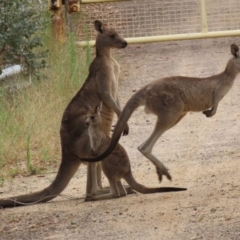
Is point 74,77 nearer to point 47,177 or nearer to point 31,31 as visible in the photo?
point 31,31

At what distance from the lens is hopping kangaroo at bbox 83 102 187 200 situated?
8172mm

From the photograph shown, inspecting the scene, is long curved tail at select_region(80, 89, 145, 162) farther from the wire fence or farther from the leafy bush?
the wire fence

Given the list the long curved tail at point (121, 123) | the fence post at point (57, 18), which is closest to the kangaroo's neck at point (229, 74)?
the long curved tail at point (121, 123)

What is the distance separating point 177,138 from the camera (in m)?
10.9

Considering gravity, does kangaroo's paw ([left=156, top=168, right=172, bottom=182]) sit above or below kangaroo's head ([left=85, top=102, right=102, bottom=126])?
below

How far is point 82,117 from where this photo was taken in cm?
854

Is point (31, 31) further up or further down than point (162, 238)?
further up

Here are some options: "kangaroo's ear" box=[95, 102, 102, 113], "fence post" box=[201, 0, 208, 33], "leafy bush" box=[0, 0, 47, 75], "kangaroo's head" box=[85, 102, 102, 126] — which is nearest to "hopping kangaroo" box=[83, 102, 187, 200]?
"kangaroo's head" box=[85, 102, 102, 126]

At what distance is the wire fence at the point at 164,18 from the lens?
642 inches

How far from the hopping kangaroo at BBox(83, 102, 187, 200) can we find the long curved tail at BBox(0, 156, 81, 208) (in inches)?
10.4

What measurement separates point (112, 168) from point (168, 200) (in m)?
0.63

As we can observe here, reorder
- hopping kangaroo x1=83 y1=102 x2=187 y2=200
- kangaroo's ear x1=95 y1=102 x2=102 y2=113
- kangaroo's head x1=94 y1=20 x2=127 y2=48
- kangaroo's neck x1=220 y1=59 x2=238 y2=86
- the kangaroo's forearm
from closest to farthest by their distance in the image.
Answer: hopping kangaroo x1=83 y1=102 x2=187 y2=200
kangaroo's ear x1=95 y1=102 x2=102 y2=113
the kangaroo's forearm
kangaroo's neck x1=220 y1=59 x2=238 y2=86
kangaroo's head x1=94 y1=20 x2=127 y2=48

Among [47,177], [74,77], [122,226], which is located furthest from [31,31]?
[122,226]

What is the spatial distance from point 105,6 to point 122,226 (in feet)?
35.5
